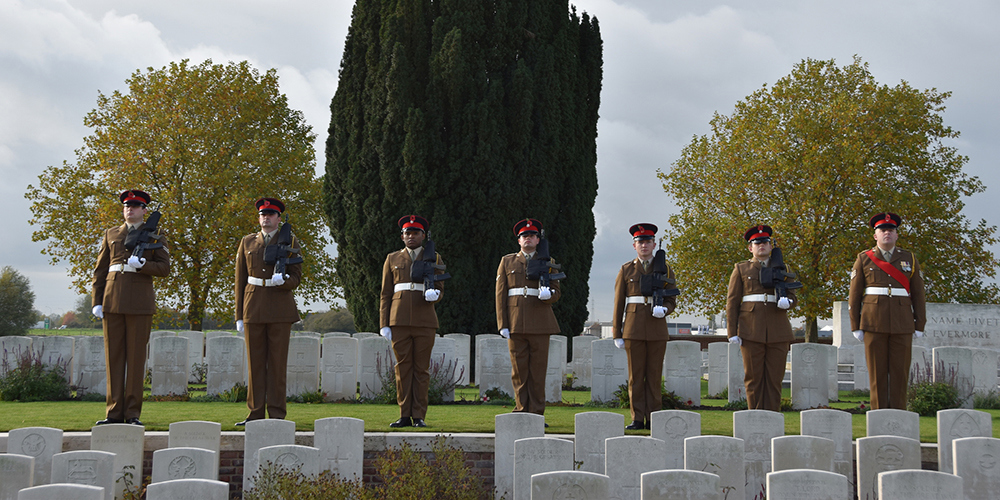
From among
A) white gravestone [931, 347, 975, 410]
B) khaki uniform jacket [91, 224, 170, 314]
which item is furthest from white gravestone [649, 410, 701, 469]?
white gravestone [931, 347, 975, 410]

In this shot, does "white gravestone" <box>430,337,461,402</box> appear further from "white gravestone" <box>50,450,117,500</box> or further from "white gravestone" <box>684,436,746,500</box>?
"white gravestone" <box>50,450,117,500</box>

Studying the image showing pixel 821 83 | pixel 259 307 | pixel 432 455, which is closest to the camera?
pixel 432 455

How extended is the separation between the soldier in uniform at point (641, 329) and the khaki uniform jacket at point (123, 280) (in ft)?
14.6

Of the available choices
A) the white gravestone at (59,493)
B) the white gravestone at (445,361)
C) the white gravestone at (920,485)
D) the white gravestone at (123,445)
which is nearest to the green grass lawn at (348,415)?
the white gravestone at (445,361)

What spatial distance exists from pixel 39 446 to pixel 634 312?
5.28 meters

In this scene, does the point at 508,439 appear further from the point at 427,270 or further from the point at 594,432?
the point at 427,270

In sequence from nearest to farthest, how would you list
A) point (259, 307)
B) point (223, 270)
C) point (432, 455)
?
point (432, 455) → point (259, 307) → point (223, 270)

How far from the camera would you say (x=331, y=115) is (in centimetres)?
1619

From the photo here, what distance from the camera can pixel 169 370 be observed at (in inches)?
417

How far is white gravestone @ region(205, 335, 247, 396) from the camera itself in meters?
10.4

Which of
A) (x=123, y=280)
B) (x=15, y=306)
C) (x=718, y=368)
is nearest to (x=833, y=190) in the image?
(x=718, y=368)

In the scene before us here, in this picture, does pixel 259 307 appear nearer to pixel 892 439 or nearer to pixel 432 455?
pixel 432 455

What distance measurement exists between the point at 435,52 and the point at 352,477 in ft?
33.3

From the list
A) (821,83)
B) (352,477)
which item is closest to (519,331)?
(352,477)
